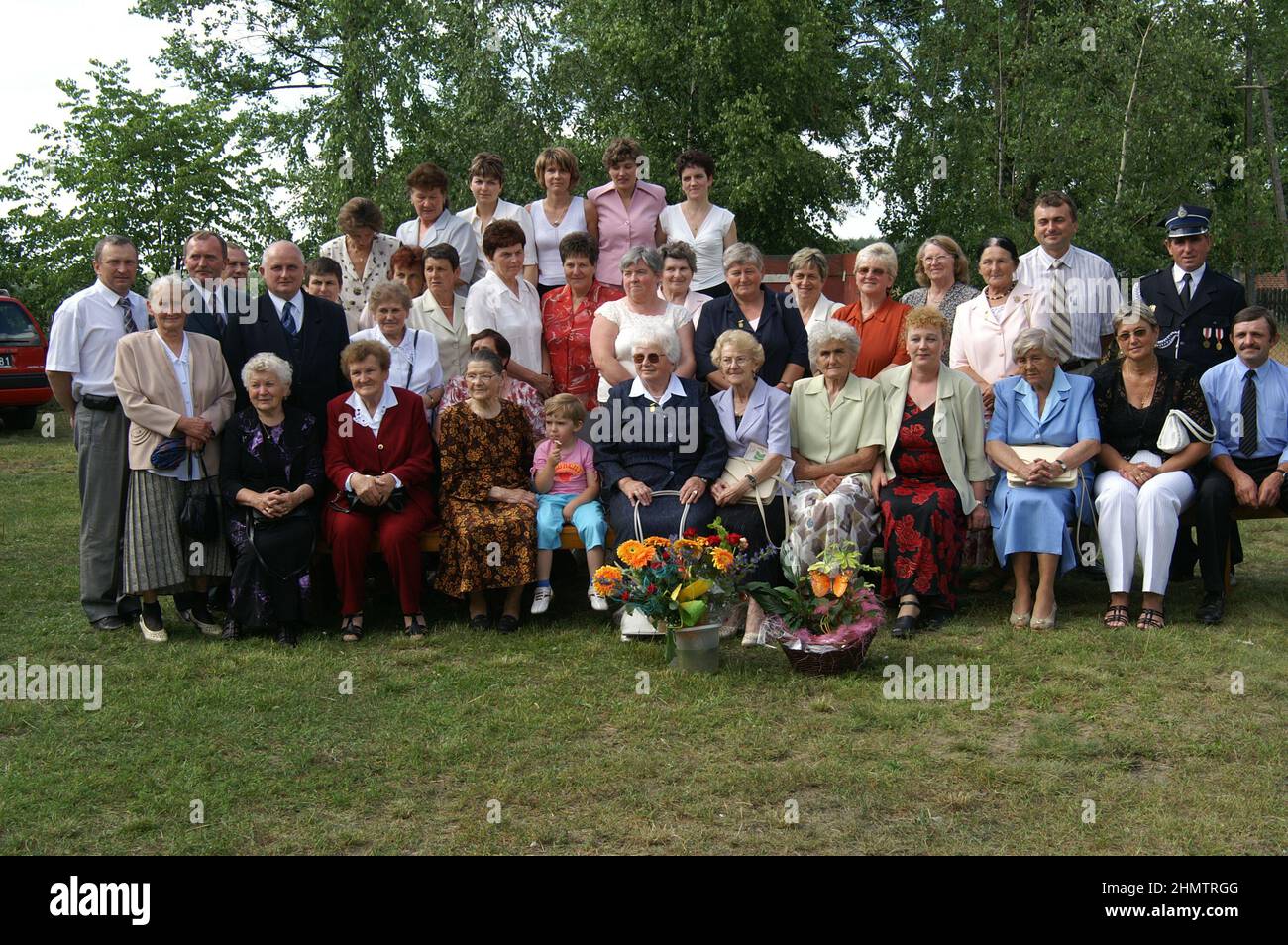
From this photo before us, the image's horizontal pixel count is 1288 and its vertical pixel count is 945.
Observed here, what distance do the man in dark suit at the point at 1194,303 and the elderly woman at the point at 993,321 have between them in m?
0.90

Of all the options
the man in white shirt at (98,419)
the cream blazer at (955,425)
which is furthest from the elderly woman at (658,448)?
the man in white shirt at (98,419)

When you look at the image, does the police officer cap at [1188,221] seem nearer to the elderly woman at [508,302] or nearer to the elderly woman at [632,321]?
the elderly woman at [632,321]

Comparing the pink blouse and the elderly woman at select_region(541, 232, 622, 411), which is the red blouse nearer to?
the elderly woman at select_region(541, 232, 622, 411)

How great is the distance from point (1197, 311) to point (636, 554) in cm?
408

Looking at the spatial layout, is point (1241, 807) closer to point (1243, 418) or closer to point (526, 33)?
point (1243, 418)

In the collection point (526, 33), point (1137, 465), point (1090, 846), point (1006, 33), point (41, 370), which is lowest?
point (1090, 846)

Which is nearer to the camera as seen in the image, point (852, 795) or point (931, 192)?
point (852, 795)

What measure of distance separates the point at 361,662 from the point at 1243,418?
5103 mm

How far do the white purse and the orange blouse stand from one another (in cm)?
154

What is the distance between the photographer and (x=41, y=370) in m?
17.8

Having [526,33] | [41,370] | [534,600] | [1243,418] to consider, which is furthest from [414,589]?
[526,33]

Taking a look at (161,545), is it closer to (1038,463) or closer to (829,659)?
(829,659)

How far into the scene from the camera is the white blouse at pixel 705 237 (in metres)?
8.55

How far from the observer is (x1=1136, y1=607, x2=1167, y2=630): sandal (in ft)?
22.5
